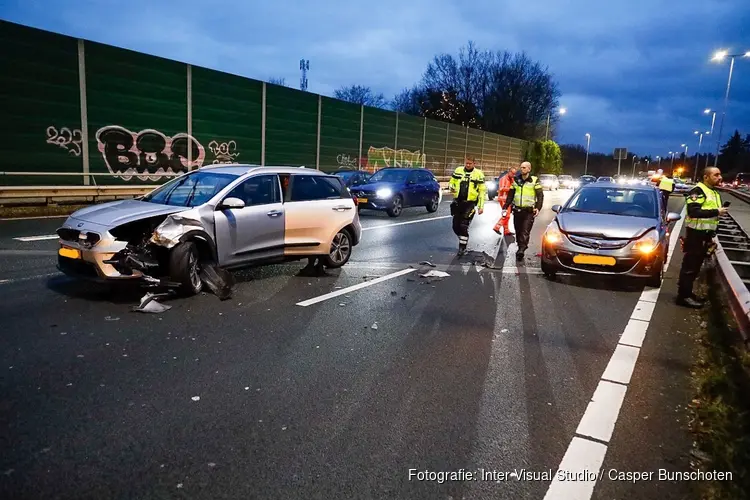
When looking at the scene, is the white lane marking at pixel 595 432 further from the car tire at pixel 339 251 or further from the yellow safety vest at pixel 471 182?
the yellow safety vest at pixel 471 182

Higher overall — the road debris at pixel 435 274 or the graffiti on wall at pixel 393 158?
the graffiti on wall at pixel 393 158

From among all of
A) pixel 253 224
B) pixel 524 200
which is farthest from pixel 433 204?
pixel 253 224

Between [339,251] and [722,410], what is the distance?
582cm

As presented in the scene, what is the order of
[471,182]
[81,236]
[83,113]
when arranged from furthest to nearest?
1. [83,113]
2. [471,182]
3. [81,236]

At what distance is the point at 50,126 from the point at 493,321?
14421 millimetres

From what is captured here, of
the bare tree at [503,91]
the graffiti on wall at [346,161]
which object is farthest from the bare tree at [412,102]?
the graffiti on wall at [346,161]

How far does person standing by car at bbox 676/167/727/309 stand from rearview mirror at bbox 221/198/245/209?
5.83 meters

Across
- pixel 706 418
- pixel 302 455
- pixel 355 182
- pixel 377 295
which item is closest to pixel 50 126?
pixel 355 182

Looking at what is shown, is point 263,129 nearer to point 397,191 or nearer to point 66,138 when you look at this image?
point 397,191

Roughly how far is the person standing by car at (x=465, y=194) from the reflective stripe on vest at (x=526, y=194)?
2.53 feet

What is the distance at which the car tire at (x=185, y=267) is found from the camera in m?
6.07

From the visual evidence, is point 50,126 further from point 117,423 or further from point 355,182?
point 117,423

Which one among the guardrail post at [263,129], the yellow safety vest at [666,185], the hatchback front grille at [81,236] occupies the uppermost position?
the guardrail post at [263,129]

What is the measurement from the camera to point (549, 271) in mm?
8273
